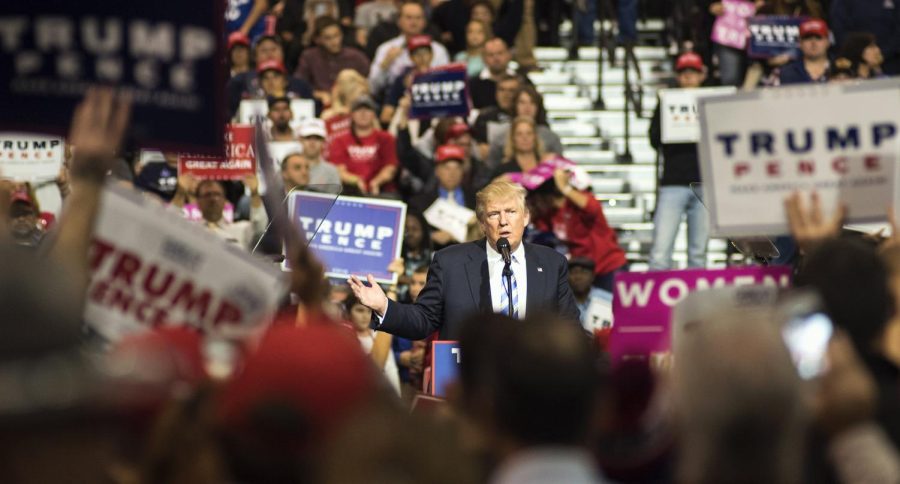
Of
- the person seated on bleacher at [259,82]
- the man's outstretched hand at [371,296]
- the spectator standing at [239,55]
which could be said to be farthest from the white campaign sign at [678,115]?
the man's outstretched hand at [371,296]

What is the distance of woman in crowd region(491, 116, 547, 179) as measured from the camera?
1458cm

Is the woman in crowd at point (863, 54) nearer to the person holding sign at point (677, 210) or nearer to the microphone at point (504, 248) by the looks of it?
the person holding sign at point (677, 210)

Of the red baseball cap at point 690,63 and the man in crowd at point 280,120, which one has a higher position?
the red baseball cap at point 690,63

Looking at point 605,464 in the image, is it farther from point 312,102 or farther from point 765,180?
point 312,102

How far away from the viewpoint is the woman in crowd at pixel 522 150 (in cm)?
1458

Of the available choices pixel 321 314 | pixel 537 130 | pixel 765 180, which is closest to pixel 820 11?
pixel 537 130

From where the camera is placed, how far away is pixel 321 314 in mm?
4703

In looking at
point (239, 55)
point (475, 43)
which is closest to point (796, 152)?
point (475, 43)

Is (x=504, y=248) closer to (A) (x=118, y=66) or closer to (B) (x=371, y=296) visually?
(B) (x=371, y=296)

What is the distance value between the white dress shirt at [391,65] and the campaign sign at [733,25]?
268cm

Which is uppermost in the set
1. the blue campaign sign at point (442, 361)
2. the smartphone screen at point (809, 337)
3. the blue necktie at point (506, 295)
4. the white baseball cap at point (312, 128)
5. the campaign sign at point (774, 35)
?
the campaign sign at point (774, 35)

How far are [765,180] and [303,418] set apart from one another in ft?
8.40

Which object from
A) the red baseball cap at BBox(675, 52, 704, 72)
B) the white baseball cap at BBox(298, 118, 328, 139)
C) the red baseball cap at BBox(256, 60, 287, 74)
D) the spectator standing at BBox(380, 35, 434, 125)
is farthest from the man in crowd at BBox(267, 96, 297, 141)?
the red baseball cap at BBox(675, 52, 704, 72)

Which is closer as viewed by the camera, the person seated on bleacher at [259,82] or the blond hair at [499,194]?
the blond hair at [499,194]
